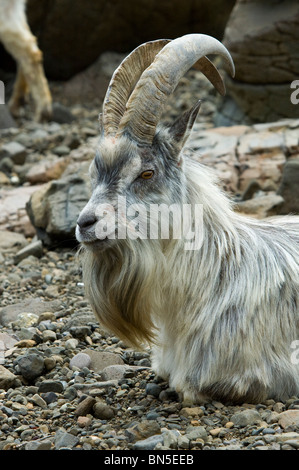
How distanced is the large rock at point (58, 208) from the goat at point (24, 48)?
18.2 ft

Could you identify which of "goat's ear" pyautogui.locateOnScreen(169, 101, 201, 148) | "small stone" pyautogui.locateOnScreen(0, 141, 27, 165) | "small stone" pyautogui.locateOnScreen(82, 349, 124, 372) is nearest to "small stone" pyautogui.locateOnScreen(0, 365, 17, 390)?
"small stone" pyautogui.locateOnScreen(82, 349, 124, 372)

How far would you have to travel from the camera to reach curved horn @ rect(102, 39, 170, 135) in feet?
15.1

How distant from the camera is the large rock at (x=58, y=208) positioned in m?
7.72

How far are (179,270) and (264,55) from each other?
7.86m

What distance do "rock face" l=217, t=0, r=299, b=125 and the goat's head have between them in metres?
7.23

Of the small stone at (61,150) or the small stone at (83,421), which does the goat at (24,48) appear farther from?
the small stone at (83,421)

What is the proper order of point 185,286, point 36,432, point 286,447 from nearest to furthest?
point 286,447, point 36,432, point 185,286

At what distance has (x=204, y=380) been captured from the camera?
4363 millimetres

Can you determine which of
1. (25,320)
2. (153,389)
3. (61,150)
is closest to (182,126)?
(153,389)

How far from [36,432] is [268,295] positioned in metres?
1.59

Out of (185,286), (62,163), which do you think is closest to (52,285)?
(185,286)

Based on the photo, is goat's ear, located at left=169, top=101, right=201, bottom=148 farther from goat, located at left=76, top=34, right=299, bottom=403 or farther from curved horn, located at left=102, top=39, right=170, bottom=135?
curved horn, located at left=102, top=39, right=170, bottom=135

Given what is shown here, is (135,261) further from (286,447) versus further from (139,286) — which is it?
(286,447)

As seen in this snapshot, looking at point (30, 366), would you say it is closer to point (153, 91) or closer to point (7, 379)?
point (7, 379)
